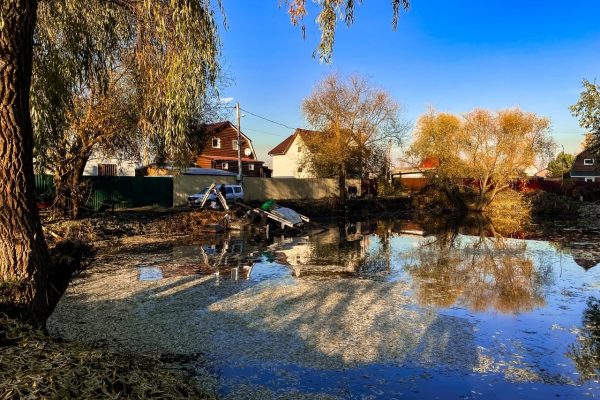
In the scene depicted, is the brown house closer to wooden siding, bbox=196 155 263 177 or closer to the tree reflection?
wooden siding, bbox=196 155 263 177

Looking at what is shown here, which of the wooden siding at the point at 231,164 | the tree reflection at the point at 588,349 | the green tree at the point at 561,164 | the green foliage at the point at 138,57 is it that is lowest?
the tree reflection at the point at 588,349

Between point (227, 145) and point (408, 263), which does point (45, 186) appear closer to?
point (408, 263)

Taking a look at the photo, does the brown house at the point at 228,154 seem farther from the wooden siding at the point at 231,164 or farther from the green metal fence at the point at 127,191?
the green metal fence at the point at 127,191

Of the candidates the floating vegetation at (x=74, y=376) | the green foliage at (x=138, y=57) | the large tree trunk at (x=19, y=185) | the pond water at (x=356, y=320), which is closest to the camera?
the floating vegetation at (x=74, y=376)

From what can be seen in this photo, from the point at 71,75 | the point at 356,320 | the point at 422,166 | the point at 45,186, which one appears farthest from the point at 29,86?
the point at 422,166

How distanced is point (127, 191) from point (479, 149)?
969 inches

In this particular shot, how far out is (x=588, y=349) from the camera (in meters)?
6.20

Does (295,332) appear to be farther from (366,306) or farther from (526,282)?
(526,282)

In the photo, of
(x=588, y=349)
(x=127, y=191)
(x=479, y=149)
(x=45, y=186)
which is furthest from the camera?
(x=479, y=149)

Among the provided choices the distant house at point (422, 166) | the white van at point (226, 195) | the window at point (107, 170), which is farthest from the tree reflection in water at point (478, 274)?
the window at point (107, 170)

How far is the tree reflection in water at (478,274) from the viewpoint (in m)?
8.80

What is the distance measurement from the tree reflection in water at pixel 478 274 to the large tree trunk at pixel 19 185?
20.9ft

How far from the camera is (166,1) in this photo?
6582mm

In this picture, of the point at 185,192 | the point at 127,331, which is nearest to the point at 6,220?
the point at 127,331
